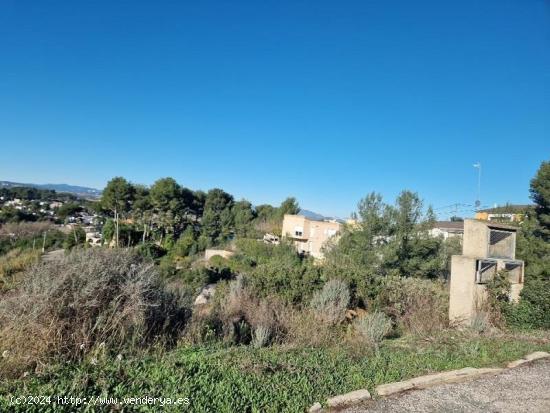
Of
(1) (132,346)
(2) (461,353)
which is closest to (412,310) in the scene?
(2) (461,353)

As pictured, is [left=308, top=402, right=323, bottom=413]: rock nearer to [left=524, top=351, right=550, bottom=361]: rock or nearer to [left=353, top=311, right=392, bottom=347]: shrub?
[left=353, top=311, right=392, bottom=347]: shrub

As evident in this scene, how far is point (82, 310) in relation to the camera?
10.6 feet

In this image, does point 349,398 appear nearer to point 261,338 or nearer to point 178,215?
point 261,338

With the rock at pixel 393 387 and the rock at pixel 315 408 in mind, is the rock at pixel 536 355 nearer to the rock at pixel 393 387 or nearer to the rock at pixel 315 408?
the rock at pixel 393 387

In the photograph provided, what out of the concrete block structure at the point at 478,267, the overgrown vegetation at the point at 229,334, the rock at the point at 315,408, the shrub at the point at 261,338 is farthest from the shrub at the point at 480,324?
the rock at the point at 315,408

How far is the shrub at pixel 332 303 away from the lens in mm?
5348

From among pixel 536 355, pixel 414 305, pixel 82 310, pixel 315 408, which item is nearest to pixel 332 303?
pixel 414 305

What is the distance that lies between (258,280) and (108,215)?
102 feet

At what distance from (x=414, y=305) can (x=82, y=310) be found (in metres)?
5.95

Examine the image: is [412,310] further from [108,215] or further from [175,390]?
[108,215]

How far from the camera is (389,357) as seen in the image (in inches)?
154

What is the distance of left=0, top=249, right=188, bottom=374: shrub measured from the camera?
285cm

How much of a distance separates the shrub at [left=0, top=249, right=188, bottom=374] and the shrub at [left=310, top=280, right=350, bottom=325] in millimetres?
2275

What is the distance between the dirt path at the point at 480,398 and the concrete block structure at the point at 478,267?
136 inches
